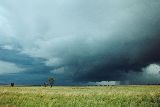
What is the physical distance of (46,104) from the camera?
99.0 ft

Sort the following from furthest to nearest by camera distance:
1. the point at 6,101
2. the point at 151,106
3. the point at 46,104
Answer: the point at 6,101, the point at 46,104, the point at 151,106

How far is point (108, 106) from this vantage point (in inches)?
1129

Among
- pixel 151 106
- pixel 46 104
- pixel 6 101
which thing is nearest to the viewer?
pixel 151 106

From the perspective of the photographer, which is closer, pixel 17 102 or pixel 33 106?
pixel 33 106

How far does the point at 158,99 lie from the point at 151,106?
252 inches

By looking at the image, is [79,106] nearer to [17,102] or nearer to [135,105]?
[135,105]

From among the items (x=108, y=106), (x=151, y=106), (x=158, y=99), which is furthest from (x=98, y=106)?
(x=158, y=99)

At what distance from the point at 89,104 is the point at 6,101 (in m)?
10.5

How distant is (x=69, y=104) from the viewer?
2977 centimetres

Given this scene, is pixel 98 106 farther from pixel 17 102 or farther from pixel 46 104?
pixel 17 102

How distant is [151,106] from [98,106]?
17.8ft

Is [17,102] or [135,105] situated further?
[17,102]

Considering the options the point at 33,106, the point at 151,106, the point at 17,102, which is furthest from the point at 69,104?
the point at 151,106

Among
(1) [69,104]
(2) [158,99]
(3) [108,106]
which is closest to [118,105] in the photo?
(3) [108,106]
